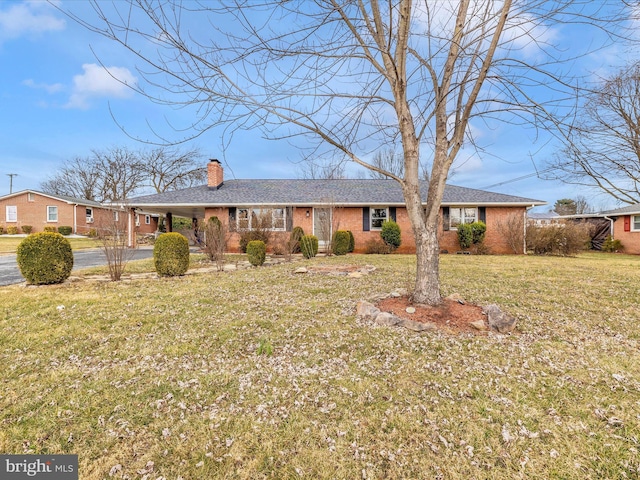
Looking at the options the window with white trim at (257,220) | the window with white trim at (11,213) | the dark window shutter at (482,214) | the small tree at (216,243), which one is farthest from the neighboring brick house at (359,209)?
the window with white trim at (11,213)

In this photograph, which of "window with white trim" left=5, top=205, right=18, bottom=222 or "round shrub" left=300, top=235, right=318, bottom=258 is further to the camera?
"window with white trim" left=5, top=205, right=18, bottom=222

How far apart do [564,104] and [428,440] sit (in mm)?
4098

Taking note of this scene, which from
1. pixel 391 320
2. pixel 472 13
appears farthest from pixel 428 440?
pixel 472 13

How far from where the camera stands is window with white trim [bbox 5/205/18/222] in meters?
25.9

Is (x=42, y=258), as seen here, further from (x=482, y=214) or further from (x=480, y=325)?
(x=482, y=214)

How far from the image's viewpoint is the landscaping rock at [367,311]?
4.34 metres

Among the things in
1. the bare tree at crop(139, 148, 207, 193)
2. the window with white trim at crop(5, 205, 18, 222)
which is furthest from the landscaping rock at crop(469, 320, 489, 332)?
the window with white trim at crop(5, 205, 18, 222)

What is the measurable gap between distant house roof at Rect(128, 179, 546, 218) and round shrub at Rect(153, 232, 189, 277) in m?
6.81

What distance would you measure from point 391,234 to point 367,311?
10248 mm

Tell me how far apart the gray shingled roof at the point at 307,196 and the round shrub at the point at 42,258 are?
831 cm

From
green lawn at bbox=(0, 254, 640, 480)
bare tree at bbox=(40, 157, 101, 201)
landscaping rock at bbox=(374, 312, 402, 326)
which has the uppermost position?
bare tree at bbox=(40, 157, 101, 201)

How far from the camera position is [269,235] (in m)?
13.4

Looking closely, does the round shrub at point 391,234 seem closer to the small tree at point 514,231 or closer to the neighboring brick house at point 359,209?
the neighboring brick house at point 359,209

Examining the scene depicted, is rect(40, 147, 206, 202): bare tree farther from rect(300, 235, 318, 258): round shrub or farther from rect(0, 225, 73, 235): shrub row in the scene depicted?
rect(300, 235, 318, 258): round shrub
